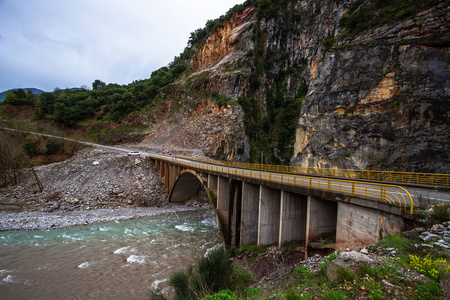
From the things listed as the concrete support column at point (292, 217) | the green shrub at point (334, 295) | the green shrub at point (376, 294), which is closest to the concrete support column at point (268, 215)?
the concrete support column at point (292, 217)

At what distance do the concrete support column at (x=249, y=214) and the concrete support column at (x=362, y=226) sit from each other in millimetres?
7006

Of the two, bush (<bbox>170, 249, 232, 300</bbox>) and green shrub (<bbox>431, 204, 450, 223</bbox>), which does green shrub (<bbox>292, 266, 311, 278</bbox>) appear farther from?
green shrub (<bbox>431, 204, 450, 223</bbox>)

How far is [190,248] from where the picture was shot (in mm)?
17125

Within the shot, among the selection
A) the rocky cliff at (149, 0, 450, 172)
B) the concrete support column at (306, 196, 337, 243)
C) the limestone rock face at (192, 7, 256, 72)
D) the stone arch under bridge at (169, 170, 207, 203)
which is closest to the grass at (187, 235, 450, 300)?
the concrete support column at (306, 196, 337, 243)

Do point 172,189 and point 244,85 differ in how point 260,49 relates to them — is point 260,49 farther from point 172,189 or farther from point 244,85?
point 172,189

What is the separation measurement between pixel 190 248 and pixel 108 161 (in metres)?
25.3

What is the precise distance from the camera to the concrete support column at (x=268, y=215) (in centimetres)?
1359

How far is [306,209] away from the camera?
41.4ft

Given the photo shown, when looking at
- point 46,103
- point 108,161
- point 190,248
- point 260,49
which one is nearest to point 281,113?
point 260,49

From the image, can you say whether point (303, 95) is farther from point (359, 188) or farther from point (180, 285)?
point (180, 285)

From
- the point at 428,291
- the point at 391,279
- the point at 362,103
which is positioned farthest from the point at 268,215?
the point at 362,103

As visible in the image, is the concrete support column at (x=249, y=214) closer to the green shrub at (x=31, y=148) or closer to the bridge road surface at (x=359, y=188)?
the bridge road surface at (x=359, y=188)

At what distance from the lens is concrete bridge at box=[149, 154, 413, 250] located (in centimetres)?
773

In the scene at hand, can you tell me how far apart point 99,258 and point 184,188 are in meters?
16.5
